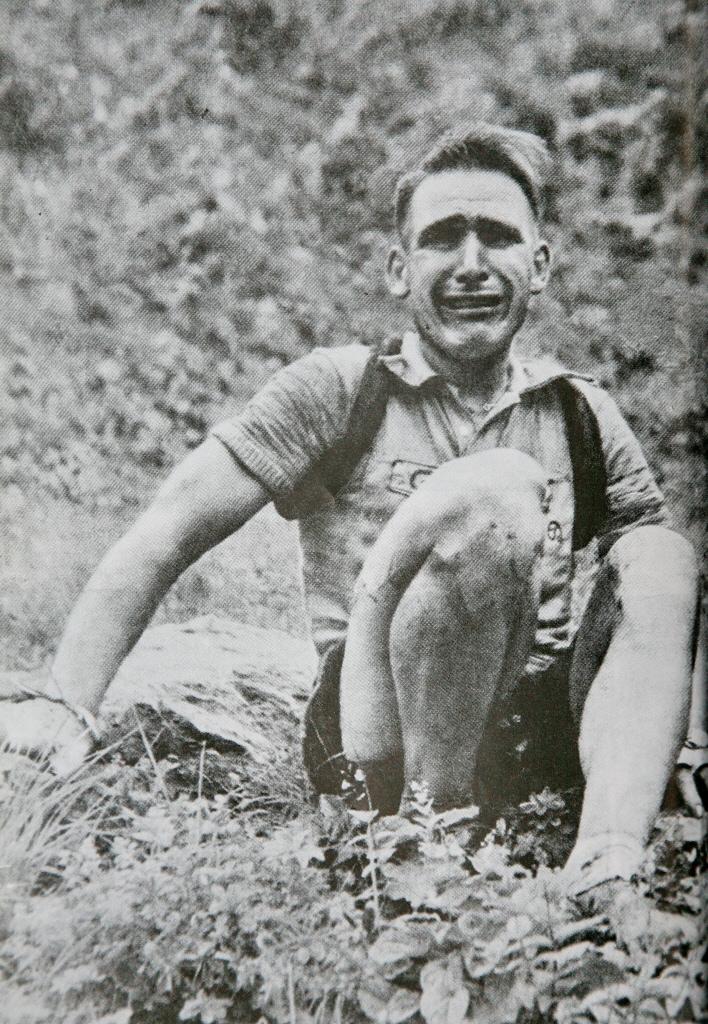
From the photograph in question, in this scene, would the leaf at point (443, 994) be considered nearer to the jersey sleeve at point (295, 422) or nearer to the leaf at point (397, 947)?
the leaf at point (397, 947)

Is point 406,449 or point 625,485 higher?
point 406,449

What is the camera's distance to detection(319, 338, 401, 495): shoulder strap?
2.55 meters

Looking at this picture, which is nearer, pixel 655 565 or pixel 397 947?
pixel 397 947

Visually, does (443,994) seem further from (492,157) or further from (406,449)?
(492,157)

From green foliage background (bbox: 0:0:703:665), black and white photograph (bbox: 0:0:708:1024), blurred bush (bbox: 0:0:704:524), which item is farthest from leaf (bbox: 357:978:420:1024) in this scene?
blurred bush (bbox: 0:0:704:524)

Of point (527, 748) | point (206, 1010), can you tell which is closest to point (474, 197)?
point (527, 748)

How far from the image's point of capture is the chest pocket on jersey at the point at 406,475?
253 centimetres

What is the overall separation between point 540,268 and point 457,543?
69cm

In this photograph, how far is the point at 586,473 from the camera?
2.54 m

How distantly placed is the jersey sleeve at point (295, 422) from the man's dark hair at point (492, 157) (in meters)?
0.39

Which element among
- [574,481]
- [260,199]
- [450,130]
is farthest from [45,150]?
[574,481]

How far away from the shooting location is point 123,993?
2.37m

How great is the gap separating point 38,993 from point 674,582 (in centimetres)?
162

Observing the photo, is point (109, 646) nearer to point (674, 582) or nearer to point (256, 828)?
point (256, 828)
